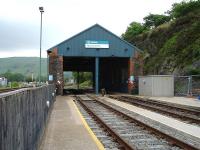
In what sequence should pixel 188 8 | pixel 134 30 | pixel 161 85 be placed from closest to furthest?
1. pixel 161 85
2. pixel 188 8
3. pixel 134 30

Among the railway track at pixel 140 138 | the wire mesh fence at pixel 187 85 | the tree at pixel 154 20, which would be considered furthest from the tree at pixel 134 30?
the railway track at pixel 140 138

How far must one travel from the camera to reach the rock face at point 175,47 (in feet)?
150

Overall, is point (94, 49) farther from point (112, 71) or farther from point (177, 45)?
point (112, 71)

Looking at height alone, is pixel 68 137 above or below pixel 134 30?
below

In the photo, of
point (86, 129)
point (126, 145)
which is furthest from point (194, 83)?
point (126, 145)

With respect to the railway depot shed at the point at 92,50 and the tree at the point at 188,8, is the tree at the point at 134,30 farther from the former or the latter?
the railway depot shed at the point at 92,50

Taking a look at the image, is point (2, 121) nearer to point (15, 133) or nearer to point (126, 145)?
point (15, 133)

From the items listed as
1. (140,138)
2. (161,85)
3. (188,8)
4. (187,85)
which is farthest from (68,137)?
(188,8)

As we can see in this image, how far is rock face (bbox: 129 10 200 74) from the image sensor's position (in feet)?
150

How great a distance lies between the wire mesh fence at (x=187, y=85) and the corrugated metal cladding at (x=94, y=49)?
7.19 metres

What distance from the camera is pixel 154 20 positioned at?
85.5m

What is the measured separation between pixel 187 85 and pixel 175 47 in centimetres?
1342

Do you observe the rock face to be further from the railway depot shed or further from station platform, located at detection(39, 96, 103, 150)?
station platform, located at detection(39, 96, 103, 150)

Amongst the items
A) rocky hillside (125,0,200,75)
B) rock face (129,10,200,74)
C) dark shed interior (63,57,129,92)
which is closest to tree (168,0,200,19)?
rocky hillside (125,0,200,75)
